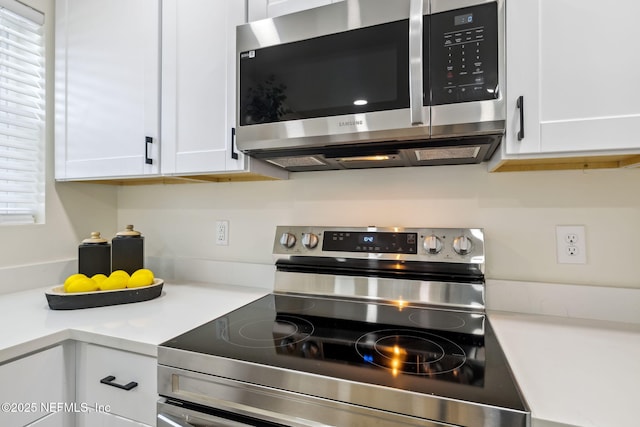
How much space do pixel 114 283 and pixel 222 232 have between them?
49 cm

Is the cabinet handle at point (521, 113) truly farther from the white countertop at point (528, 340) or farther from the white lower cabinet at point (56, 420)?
the white lower cabinet at point (56, 420)

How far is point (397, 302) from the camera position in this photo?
1.21 m

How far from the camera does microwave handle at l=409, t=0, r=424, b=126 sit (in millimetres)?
943

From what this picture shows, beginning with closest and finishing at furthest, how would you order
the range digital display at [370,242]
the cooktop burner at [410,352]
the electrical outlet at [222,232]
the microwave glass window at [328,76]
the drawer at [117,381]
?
the cooktop burner at [410,352], the drawer at [117,381], the microwave glass window at [328,76], the range digital display at [370,242], the electrical outlet at [222,232]

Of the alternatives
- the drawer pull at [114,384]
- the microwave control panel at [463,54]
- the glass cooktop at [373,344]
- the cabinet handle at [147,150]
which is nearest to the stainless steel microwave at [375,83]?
the microwave control panel at [463,54]

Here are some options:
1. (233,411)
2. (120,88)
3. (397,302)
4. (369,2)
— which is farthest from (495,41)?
(120,88)

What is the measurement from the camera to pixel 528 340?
903 mm

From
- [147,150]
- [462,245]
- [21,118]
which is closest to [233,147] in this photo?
[147,150]

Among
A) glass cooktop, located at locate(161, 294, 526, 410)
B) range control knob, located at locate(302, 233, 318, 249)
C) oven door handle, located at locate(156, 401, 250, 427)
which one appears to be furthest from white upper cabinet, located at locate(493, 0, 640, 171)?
oven door handle, located at locate(156, 401, 250, 427)

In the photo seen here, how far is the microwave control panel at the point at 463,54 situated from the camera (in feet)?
2.99

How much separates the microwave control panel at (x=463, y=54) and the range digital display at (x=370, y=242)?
0.49 m

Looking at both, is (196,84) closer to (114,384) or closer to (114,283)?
(114,283)

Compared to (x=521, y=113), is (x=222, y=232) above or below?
below

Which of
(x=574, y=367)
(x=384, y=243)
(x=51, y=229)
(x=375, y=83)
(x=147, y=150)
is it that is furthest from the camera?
(x=51, y=229)
